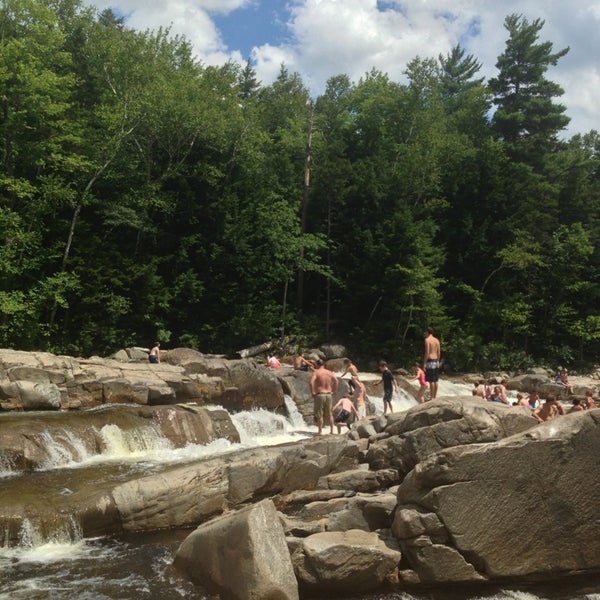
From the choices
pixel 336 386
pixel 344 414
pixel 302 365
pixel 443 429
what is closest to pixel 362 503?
pixel 443 429

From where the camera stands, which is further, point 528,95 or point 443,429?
point 528,95

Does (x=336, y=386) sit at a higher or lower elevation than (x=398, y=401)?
higher

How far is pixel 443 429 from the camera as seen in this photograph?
9.46 m

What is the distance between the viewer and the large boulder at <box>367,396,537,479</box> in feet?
30.6

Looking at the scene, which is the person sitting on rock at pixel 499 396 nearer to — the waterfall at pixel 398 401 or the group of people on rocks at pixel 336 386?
the waterfall at pixel 398 401

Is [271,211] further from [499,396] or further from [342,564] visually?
[342,564]

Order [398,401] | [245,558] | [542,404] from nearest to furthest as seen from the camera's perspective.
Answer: [245,558] < [542,404] < [398,401]

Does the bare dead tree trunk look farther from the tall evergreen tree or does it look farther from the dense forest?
the tall evergreen tree

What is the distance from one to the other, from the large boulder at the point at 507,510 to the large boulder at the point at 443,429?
222 centimetres

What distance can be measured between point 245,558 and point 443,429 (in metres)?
4.53

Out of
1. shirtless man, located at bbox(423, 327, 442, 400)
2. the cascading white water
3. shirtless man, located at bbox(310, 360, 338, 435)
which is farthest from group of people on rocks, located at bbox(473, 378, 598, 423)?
the cascading white water

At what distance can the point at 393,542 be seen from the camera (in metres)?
6.95

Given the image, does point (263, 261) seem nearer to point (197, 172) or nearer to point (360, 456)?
point (197, 172)

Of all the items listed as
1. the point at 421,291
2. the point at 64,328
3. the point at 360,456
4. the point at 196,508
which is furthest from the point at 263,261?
the point at 196,508
